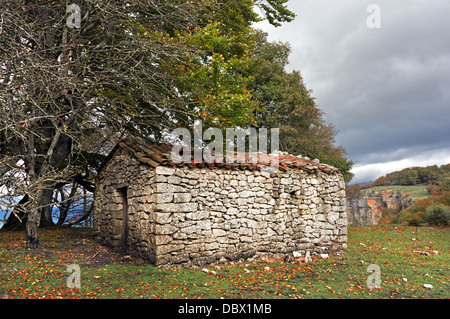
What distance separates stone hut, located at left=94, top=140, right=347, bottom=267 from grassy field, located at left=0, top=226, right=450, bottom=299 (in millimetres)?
451

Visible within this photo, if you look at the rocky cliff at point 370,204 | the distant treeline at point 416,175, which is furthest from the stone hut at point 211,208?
the distant treeline at point 416,175

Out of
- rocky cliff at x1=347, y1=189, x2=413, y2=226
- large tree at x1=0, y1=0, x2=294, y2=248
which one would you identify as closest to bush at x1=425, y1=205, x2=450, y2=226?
large tree at x1=0, y1=0, x2=294, y2=248

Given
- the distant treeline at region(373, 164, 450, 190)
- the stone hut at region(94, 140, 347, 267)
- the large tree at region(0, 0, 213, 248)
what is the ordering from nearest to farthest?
the stone hut at region(94, 140, 347, 267) < the large tree at region(0, 0, 213, 248) < the distant treeline at region(373, 164, 450, 190)

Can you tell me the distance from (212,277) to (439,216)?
1523cm

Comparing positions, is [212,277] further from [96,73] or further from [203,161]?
[96,73]

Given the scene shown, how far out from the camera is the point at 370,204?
35438mm

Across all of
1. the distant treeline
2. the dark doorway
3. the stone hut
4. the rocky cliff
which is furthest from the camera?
the distant treeline

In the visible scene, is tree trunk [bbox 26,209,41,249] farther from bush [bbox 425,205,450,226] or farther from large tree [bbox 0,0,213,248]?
bush [bbox 425,205,450,226]

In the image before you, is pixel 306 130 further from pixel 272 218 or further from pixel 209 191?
pixel 209 191

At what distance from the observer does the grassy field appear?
507 cm

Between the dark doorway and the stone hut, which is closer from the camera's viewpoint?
the stone hut

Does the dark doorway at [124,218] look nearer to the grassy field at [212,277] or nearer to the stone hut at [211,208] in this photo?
the stone hut at [211,208]

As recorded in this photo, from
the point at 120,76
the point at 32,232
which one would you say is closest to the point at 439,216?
the point at 120,76
